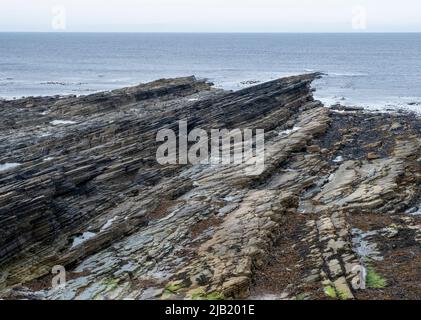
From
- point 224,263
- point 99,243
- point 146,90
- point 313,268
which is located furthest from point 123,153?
point 146,90

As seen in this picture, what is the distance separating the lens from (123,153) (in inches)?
1459

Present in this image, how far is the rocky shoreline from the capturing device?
20812 millimetres

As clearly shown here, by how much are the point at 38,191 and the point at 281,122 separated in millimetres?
30213

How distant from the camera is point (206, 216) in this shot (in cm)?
2844

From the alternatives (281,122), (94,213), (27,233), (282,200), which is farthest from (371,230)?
(281,122)

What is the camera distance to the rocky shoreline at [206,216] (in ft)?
68.3

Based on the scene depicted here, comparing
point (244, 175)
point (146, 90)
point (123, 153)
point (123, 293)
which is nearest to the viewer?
point (123, 293)

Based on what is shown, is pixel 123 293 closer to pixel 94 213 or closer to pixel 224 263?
pixel 224 263

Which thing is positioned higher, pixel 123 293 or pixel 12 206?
pixel 12 206

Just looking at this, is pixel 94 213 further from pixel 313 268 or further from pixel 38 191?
pixel 313 268

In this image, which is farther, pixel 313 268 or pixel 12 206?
pixel 12 206
